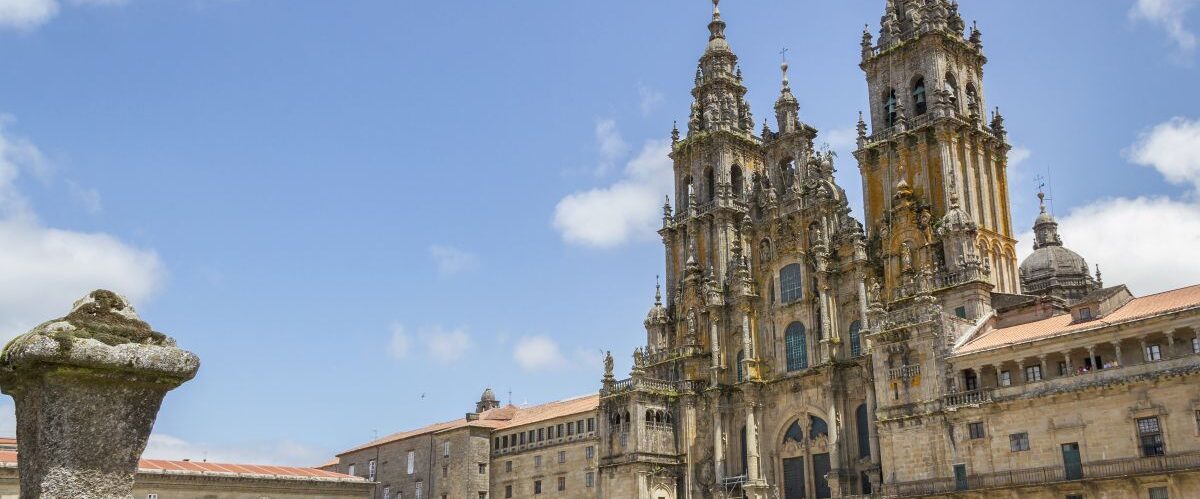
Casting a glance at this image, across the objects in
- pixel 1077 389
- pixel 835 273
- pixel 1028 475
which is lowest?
pixel 1028 475

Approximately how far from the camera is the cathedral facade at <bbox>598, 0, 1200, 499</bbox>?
4609 cm

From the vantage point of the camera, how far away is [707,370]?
73562 millimetres

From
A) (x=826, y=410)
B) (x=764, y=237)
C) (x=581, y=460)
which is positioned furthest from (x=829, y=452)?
(x=581, y=460)

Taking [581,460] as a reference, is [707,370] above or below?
above

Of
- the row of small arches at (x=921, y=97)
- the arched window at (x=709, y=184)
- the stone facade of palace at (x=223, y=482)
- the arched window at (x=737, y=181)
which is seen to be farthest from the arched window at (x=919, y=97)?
the stone facade of palace at (x=223, y=482)

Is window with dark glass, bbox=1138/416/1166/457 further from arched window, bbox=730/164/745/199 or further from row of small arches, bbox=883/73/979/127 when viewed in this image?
arched window, bbox=730/164/745/199

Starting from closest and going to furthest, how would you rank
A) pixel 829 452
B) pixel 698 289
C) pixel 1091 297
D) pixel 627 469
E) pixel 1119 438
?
pixel 1119 438 < pixel 1091 297 < pixel 829 452 < pixel 627 469 < pixel 698 289

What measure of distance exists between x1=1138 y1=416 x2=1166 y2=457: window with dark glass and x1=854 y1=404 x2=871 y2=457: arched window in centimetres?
1867

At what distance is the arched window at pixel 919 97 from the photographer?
6575 cm

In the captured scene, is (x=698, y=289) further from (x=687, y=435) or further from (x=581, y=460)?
(x=581, y=460)

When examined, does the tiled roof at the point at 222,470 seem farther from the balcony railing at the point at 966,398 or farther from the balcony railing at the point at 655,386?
the balcony railing at the point at 966,398

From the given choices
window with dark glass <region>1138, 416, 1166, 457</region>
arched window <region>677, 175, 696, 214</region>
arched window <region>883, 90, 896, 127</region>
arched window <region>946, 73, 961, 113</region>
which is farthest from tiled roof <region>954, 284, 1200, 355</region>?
arched window <region>677, 175, 696, 214</region>

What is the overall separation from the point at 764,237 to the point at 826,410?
46.4ft

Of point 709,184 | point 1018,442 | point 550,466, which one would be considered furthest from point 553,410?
point 1018,442
